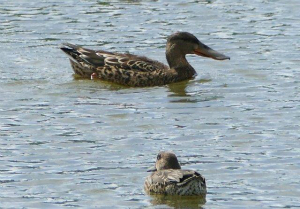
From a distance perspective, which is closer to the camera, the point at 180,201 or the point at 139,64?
the point at 180,201

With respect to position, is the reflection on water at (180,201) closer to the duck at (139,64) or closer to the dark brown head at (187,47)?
the duck at (139,64)

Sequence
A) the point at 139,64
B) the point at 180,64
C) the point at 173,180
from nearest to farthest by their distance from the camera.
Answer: the point at 173,180 → the point at 139,64 → the point at 180,64

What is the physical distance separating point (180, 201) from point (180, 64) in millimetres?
6650

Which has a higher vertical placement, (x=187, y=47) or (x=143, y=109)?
(x=187, y=47)

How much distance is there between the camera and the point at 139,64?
17594mm

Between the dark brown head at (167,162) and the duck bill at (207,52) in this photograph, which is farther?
the duck bill at (207,52)

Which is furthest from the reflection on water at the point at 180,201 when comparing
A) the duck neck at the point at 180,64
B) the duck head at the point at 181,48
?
the duck head at the point at 181,48

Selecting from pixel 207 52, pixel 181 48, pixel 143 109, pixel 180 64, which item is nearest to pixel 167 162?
pixel 143 109

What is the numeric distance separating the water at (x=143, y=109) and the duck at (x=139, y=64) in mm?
238

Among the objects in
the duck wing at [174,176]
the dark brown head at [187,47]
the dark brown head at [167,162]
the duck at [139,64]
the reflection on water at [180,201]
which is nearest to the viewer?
the duck wing at [174,176]

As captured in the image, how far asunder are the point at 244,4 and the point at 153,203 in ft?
40.7

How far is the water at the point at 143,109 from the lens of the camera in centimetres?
1188

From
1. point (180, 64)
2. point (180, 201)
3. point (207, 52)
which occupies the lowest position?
point (180, 201)

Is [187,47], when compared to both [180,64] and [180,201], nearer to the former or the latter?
[180,64]
